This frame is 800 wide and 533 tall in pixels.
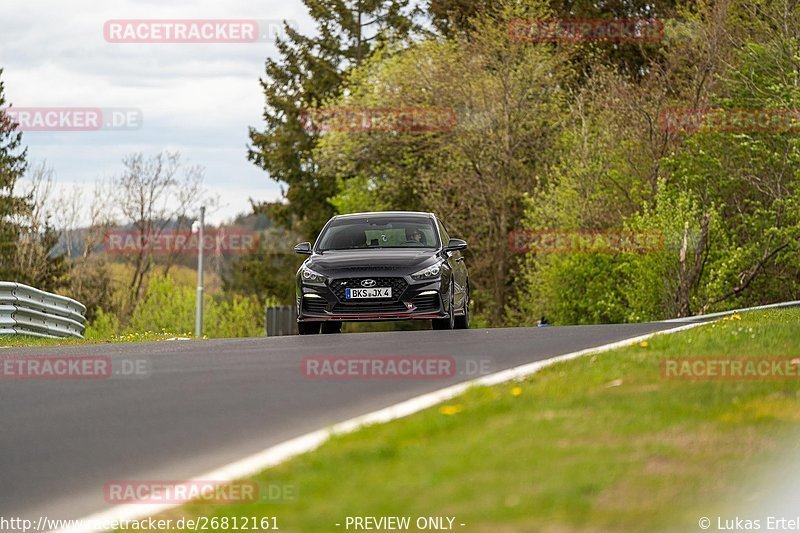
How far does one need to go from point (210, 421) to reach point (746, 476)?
14.8 ft

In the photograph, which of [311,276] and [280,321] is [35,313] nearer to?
[311,276]

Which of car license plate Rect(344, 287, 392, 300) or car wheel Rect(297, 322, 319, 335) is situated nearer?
car license plate Rect(344, 287, 392, 300)

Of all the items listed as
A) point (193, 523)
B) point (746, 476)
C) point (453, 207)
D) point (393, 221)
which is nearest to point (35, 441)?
point (193, 523)

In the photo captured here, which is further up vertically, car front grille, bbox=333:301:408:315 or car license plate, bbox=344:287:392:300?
car license plate, bbox=344:287:392:300

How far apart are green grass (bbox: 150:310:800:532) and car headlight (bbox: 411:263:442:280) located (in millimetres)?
8679

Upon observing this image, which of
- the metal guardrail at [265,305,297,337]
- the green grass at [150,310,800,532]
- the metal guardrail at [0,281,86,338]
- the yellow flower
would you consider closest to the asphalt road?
the yellow flower

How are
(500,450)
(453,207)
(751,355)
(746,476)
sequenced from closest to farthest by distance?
(746,476), (500,450), (751,355), (453,207)

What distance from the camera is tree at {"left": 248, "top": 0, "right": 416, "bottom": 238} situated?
68125mm

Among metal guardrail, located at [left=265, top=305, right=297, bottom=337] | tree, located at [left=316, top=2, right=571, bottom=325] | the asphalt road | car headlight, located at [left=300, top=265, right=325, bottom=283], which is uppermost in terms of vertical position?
tree, located at [left=316, top=2, right=571, bottom=325]

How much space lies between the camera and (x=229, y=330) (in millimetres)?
71750

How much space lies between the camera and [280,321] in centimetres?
6456

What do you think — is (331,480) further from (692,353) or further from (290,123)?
(290,123)

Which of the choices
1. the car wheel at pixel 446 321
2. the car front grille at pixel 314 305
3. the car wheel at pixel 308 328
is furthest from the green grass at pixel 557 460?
the car wheel at pixel 308 328

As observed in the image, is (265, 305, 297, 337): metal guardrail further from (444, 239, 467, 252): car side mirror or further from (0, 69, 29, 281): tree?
(444, 239, 467, 252): car side mirror
